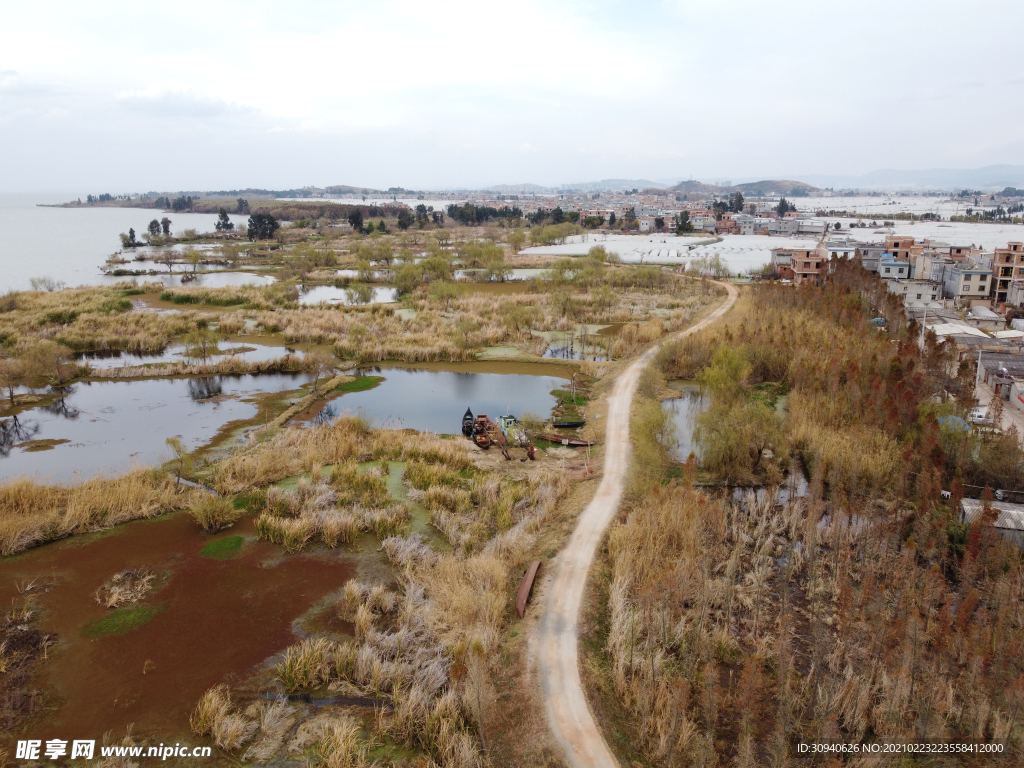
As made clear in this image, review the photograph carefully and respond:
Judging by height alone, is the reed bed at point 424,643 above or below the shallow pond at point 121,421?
below

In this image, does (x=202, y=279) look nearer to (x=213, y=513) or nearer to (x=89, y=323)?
(x=89, y=323)

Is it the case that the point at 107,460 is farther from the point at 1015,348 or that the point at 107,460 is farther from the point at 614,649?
the point at 1015,348

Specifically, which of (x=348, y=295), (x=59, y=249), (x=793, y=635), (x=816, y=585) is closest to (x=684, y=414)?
(x=816, y=585)

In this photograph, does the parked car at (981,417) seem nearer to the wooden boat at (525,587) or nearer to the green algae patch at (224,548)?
the wooden boat at (525,587)

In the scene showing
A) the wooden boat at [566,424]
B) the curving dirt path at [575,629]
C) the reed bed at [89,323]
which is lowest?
the curving dirt path at [575,629]

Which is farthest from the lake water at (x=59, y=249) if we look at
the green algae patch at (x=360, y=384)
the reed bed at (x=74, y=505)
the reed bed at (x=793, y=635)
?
the reed bed at (x=793, y=635)

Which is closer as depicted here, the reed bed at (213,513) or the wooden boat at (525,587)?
the wooden boat at (525,587)

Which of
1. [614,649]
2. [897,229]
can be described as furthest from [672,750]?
[897,229]

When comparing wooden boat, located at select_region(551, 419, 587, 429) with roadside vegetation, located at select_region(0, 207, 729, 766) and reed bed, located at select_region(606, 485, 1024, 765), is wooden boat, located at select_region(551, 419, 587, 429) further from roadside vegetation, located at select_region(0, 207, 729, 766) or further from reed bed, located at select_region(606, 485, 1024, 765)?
reed bed, located at select_region(606, 485, 1024, 765)
